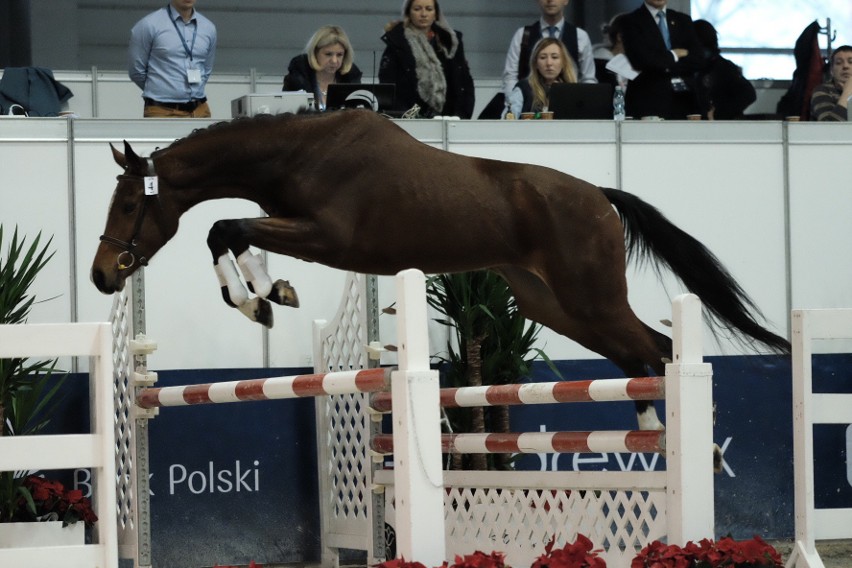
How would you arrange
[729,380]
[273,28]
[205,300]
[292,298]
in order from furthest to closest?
[273,28] → [729,380] → [205,300] → [292,298]

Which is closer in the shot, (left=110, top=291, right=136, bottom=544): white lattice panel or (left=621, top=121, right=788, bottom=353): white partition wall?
(left=110, top=291, right=136, bottom=544): white lattice panel

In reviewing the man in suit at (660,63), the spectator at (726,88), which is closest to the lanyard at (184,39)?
the man in suit at (660,63)

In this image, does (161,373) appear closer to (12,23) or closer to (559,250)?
(559,250)

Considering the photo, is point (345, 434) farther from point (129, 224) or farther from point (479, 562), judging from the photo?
point (479, 562)

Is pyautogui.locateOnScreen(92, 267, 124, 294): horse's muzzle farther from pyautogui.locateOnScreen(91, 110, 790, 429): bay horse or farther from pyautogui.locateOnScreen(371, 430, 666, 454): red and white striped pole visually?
pyautogui.locateOnScreen(371, 430, 666, 454): red and white striped pole

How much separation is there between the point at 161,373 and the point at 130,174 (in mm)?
1703

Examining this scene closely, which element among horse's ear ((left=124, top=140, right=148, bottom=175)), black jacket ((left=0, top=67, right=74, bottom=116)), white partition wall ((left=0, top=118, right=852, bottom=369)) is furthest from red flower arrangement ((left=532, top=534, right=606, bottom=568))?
black jacket ((left=0, top=67, right=74, bottom=116))

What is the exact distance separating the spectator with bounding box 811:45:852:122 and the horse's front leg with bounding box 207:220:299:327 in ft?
15.4

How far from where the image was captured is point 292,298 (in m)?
4.64

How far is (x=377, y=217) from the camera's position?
507 centimetres

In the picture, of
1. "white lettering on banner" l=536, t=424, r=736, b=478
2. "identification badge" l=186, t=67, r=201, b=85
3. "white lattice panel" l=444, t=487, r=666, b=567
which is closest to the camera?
"white lattice panel" l=444, t=487, r=666, b=567

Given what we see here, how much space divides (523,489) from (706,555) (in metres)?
1.23

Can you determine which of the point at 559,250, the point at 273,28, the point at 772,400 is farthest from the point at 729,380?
the point at 273,28

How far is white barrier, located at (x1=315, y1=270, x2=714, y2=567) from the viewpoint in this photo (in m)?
3.21
